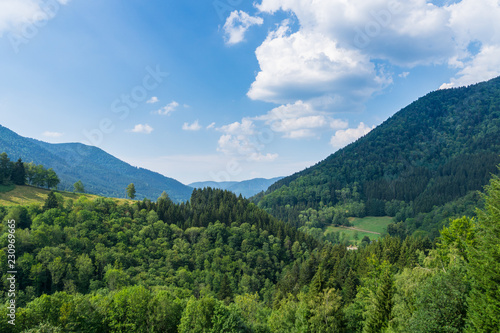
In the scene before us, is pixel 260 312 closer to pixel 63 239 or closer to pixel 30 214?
pixel 63 239

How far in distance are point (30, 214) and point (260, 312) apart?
259ft

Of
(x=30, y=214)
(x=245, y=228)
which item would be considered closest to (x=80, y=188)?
(x=30, y=214)

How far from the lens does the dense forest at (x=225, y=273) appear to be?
27.6m

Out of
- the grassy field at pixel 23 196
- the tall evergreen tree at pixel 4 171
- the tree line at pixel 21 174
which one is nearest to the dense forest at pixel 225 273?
the grassy field at pixel 23 196

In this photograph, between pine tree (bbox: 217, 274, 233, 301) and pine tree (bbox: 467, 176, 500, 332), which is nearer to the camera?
pine tree (bbox: 467, 176, 500, 332)

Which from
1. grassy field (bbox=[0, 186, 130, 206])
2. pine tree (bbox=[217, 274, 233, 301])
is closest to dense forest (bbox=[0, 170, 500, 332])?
pine tree (bbox=[217, 274, 233, 301])

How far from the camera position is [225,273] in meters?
96.3

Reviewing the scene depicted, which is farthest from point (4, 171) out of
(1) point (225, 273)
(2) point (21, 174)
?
(1) point (225, 273)

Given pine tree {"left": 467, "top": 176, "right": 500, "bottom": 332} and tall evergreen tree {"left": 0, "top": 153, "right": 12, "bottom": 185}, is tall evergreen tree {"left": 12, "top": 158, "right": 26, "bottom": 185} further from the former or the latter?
pine tree {"left": 467, "top": 176, "right": 500, "bottom": 332}

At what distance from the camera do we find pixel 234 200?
145 m

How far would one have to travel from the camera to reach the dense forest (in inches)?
1088

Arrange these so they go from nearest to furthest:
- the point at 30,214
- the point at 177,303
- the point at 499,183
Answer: the point at 499,183 < the point at 177,303 < the point at 30,214

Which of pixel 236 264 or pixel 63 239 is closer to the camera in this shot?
pixel 63 239

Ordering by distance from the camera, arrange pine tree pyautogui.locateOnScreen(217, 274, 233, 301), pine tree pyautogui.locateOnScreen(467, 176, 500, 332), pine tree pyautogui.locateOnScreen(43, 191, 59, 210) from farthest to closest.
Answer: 1. pine tree pyautogui.locateOnScreen(43, 191, 59, 210)
2. pine tree pyautogui.locateOnScreen(217, 274, 233, 301)
3. pine tree pyautogui.locateOnScreen(467, 176, 500, 332)
